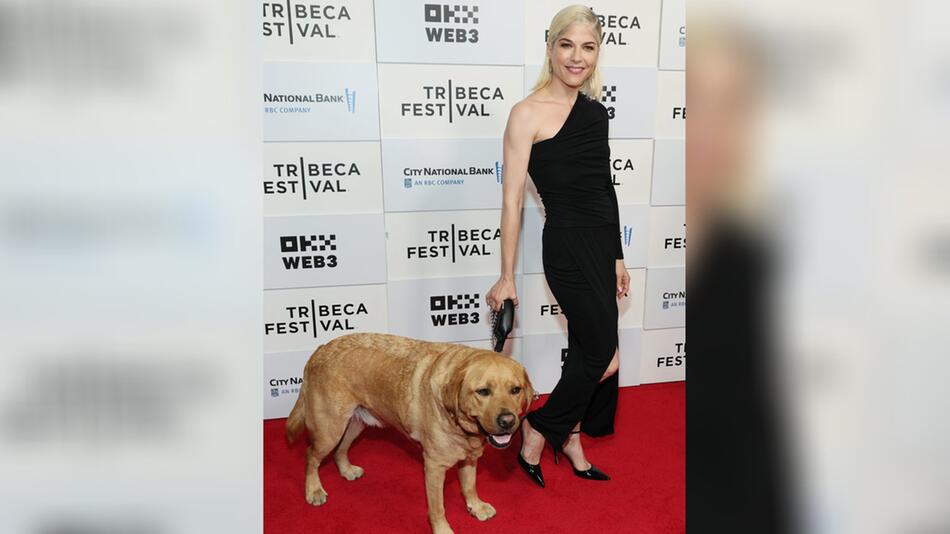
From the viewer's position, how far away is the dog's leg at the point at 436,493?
2.63 meters

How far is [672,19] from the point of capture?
12.9 feet

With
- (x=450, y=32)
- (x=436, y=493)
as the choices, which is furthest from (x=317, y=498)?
(x=450, y=32)

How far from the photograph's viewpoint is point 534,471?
10.3 ft

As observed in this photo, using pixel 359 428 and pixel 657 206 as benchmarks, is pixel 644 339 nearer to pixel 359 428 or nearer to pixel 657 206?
pixel 657 206

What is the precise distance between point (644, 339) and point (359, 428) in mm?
2282

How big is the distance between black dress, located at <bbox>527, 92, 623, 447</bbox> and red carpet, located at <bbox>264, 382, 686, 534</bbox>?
1.54ft

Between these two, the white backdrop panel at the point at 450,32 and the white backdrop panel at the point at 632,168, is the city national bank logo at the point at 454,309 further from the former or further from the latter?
the white backdrop panel at the point at 450,32

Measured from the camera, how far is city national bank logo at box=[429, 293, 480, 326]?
161 inches

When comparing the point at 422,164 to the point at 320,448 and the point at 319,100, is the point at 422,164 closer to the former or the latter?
the point at 319,100

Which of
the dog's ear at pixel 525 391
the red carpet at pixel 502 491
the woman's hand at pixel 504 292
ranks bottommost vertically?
the red carpet at pixel 502 491

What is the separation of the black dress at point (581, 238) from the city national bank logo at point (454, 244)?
1.15 m

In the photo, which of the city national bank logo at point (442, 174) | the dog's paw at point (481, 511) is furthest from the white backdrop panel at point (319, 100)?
the dog's paw at point (481, 511)
